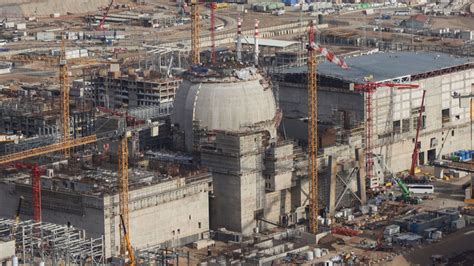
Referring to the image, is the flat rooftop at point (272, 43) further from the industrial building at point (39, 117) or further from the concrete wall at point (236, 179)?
the concrete wall at point (236, 179)

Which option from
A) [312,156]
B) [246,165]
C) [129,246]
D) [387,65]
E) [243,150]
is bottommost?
[129,246]

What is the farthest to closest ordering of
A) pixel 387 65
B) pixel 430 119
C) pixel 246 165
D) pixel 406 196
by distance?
pixel 387 65 < pixel 430 119 < pixel 406 196 < pixel 246 165

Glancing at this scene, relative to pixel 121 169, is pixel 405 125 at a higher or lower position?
lower

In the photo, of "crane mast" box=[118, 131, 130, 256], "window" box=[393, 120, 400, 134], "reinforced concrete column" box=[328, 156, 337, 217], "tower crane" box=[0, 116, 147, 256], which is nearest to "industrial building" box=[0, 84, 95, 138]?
"tower crane" box=[0, 116, 147, 256]

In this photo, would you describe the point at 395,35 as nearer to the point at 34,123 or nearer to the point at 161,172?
the point at 34,123

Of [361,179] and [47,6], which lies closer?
[361,179]

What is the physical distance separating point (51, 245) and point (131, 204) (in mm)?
8537

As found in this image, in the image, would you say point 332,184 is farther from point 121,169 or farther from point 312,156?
point 121,169

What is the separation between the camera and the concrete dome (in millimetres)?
78562

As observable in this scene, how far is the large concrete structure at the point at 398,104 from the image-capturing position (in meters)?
86.5

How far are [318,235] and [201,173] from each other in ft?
19.8

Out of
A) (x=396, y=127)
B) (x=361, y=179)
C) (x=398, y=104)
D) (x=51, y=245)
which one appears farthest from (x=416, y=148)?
(x=51, y=245)

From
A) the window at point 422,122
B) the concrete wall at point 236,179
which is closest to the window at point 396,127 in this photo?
the window at point 422,122

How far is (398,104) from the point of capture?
289 ft
